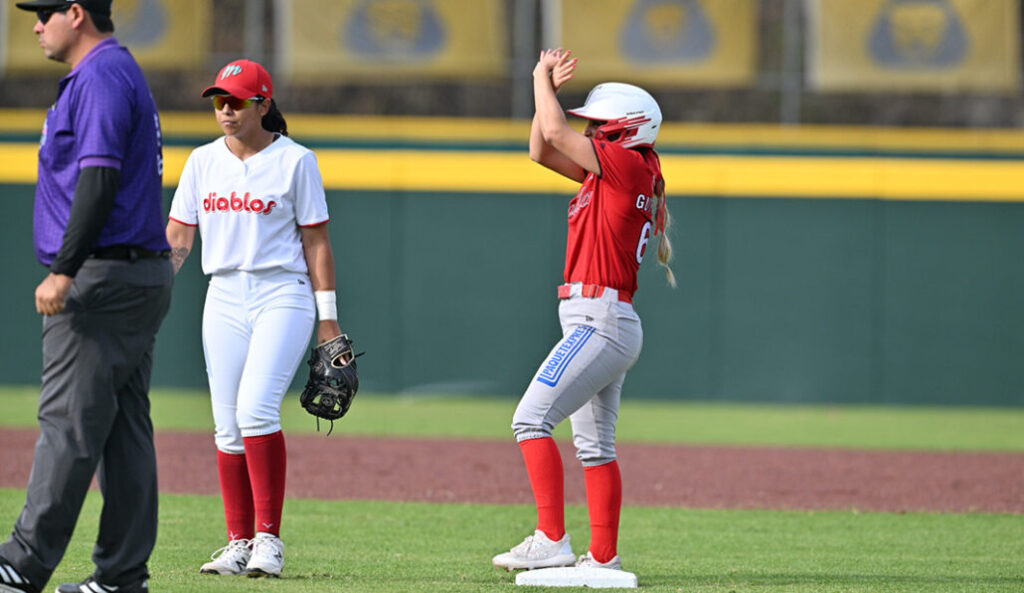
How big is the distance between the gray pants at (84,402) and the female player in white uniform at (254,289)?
0.92 m

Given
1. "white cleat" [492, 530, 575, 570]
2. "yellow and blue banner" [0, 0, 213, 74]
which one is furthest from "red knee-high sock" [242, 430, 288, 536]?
"yellow and blue banner" [0, 0, 213, 74]

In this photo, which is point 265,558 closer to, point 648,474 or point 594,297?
point 594,297

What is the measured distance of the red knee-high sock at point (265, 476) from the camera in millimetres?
5641

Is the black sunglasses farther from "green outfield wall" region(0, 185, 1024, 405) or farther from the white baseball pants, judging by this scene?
"green outfield wall" region(0, 185, 1024, 405)

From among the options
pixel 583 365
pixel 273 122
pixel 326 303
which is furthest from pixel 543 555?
pixel 273 122

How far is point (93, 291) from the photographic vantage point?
15.0ft

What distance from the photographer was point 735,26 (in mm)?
17438

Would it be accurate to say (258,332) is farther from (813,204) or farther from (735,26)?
(735,26)

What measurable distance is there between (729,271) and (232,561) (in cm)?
1136

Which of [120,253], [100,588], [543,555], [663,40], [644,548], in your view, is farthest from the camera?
[663,40]

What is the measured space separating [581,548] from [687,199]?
975cm

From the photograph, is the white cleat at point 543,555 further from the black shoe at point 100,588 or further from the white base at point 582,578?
the black shoe at point 100,588

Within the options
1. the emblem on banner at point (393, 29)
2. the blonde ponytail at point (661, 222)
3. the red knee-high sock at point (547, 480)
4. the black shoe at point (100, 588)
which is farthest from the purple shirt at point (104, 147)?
the emblem on banner at point (393, 29)

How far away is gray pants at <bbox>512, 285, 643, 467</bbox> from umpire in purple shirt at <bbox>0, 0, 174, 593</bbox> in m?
1.57
